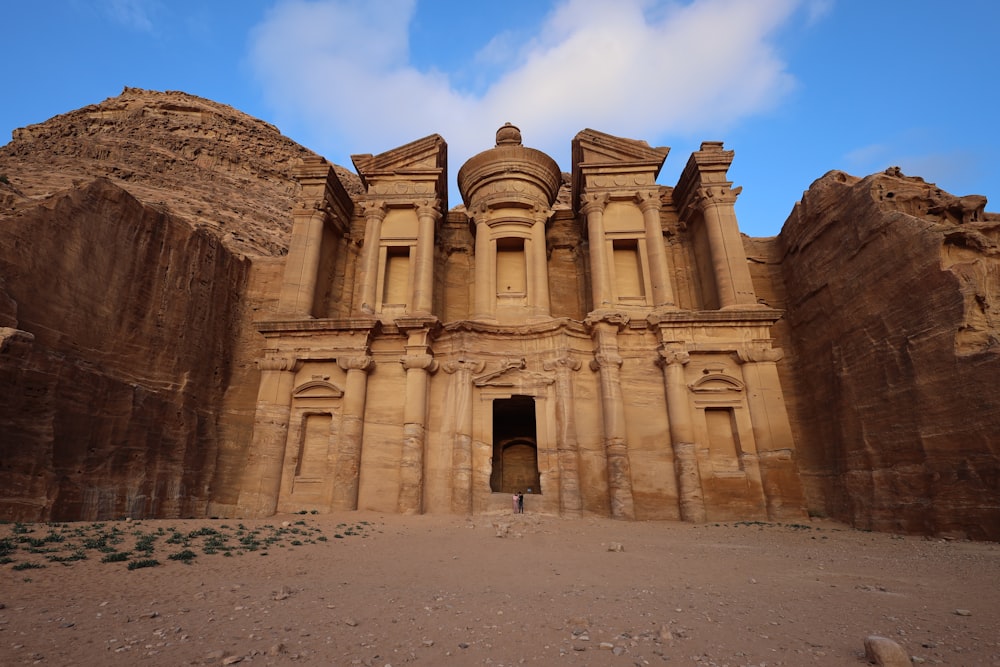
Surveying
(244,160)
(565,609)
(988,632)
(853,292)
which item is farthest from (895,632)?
(244,160)

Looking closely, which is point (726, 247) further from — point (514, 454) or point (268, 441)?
point (268, 441)

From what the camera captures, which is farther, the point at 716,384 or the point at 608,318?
the point at 608,318

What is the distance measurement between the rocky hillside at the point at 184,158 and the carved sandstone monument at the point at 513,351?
24.4ft

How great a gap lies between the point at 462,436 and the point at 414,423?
1.67m

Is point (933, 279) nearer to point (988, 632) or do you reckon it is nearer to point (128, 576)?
point (988, 632)

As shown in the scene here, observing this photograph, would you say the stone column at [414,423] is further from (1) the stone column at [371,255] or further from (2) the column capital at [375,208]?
(2) the column capital at [375,208]

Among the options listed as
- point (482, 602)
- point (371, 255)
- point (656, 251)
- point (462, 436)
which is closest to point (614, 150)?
point (656, 251)

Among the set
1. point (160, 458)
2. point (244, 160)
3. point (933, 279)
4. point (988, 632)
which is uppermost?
point (244, 160)

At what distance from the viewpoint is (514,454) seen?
74.2ft

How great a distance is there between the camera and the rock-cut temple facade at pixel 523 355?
15.5 meters

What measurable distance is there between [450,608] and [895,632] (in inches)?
180

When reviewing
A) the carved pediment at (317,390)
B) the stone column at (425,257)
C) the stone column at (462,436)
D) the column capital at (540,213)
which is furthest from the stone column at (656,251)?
the carved pediment at (317,390)

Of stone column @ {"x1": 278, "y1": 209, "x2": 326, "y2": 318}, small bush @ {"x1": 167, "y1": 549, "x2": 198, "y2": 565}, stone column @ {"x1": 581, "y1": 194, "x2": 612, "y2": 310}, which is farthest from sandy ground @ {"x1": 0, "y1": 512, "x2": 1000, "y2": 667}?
stone column @ {"x1": 581, "y1": 194, "x2": 612, "y2": 310}

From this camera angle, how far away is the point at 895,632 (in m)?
4.73
